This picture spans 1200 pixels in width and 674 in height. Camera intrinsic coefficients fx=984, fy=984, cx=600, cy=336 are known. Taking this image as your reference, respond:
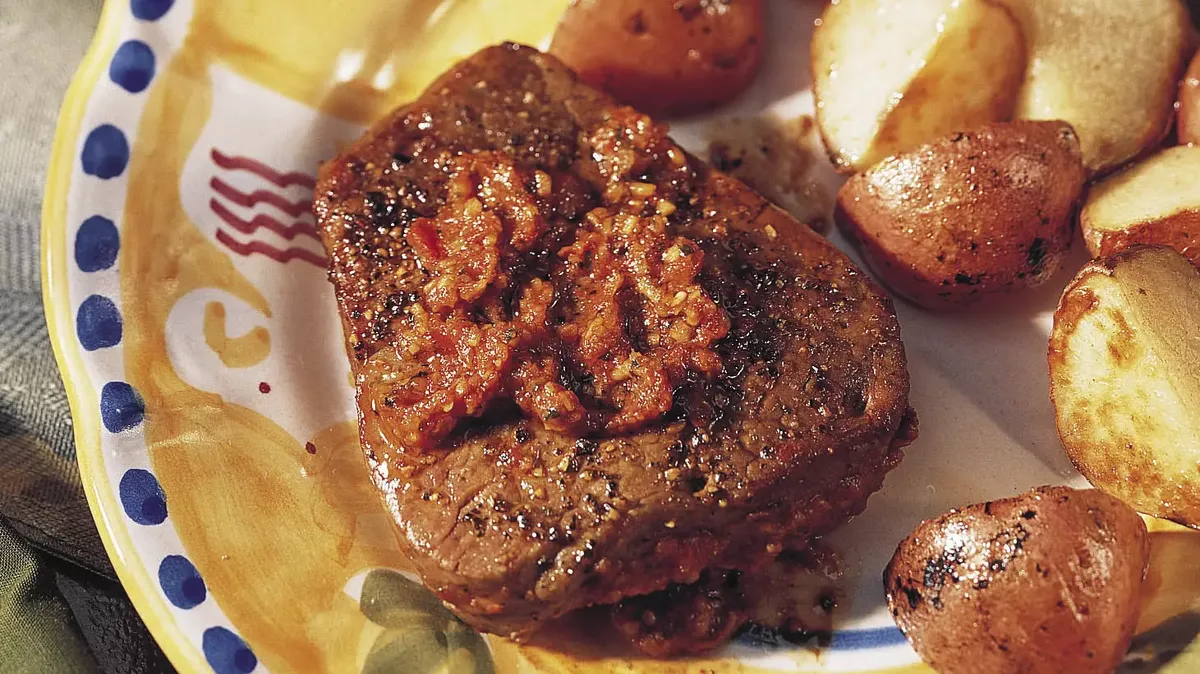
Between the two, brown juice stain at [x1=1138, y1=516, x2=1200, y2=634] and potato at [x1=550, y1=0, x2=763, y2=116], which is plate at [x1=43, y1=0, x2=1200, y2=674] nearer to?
brown juice stain at [x1=1138, y1=516, x2=1200, y2=634]

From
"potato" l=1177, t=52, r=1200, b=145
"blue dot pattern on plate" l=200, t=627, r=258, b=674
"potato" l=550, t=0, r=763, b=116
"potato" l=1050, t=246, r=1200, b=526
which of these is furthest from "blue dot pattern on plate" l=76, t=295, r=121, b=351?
"potato" l=1177, t=52, r=1200, b=145

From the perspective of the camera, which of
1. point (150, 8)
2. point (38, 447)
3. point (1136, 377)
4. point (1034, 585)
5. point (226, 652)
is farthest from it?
point (150, 8)

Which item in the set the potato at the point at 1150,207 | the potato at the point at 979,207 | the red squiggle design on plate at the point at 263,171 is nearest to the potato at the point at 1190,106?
the potato at the point at 1150,207

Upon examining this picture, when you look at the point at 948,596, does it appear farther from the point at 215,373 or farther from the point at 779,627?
the point at 215,373

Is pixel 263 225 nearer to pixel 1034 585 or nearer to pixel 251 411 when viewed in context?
pixel 251 411

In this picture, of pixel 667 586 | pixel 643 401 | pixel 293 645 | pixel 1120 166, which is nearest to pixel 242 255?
pixel 293 645

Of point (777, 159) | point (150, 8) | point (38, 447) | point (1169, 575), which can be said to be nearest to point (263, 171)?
point (150, 8)
